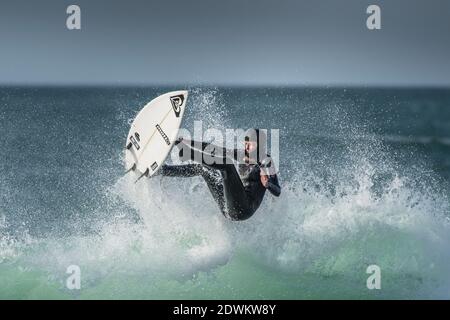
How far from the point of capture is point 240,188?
805 centimetres

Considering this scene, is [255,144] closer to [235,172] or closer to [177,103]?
[235,172]

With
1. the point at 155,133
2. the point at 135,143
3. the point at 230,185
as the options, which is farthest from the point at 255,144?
the point at 135,143

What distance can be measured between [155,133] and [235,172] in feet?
3.51

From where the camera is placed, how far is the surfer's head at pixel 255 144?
7.90m

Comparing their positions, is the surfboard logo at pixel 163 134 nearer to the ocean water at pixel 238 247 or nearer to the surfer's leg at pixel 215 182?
the surfer's leg at pixel 215 182

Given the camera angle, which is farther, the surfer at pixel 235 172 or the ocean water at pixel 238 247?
the ocean water at pixel 238 247

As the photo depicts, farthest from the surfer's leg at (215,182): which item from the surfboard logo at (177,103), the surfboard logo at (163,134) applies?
the surfboard logo at (177,103)

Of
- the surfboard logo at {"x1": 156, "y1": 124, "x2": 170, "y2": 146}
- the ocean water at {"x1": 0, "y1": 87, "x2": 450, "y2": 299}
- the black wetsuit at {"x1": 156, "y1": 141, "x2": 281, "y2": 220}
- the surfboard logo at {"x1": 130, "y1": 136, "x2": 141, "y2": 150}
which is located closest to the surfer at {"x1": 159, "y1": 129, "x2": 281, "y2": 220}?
the black wetsuit at {"x1": 156, "y1": 141, "x2": 281, "y2": 220}

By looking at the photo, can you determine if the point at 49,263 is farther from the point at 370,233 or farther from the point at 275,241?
the point at 370,233

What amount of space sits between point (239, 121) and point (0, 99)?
31.5m

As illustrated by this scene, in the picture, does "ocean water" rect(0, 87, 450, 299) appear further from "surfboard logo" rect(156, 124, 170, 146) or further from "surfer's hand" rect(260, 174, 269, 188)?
"surfer's hand" rect(260, 174, 269, 188)

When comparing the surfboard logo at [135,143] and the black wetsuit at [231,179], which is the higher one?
the surfboard logo at [135,143]

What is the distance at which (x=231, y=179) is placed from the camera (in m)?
7.95

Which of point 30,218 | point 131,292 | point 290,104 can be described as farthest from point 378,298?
point 290,104
